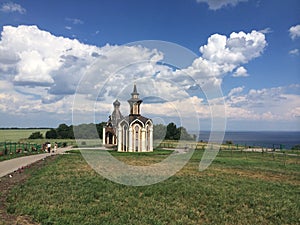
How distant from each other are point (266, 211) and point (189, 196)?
3.55m

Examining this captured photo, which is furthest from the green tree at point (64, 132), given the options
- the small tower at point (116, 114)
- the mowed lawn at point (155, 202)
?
the mowed lawn at point (155, 202)

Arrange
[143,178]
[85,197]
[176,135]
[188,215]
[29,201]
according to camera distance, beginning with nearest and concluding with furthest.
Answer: [188,215] → [29,201] → [85,197] → [143,178] → [176,135]

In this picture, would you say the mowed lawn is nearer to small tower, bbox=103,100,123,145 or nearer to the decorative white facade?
the decorative white facade

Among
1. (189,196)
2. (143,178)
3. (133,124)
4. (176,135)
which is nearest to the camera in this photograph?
(189,196)

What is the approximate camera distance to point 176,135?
97.2 meters

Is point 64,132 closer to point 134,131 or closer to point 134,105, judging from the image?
point 134,105

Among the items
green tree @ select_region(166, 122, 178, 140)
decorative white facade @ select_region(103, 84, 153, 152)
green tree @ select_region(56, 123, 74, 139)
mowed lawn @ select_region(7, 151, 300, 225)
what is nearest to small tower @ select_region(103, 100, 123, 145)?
decorative white facade @ select_region(103, 84, 153, 152)

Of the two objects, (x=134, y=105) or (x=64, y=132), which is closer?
(x=134, y=105)

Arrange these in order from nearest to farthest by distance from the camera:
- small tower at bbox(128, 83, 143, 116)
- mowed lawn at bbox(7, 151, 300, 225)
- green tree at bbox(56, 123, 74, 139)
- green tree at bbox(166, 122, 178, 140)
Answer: mowed lawn at bbox(7, 151, 300, 225) < small tower at bbox(128, 83, 143, 116) < green tree at bbox(166, 122, 178, 140) < green tree at bbox(56, 123, 74, 139)

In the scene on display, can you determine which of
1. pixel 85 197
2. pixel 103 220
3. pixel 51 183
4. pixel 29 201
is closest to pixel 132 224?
pixel 103 220

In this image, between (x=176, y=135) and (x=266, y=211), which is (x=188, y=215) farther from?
(x=176, y=135)

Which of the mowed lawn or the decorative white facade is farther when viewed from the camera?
the decorative white facade

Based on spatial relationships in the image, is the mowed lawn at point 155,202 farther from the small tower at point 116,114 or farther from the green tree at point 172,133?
the green tree at point 172,133

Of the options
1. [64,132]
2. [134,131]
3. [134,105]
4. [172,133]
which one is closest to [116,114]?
[134,105]
